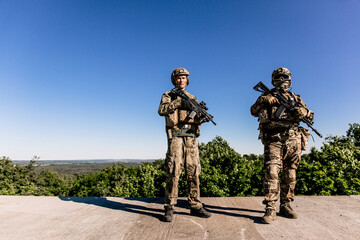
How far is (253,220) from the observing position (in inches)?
163

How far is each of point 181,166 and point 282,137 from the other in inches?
83.0

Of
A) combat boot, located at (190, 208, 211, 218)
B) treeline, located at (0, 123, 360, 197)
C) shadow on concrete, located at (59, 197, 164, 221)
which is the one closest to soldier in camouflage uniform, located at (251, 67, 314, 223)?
combat boot, located at (190, 208, 211, 218)

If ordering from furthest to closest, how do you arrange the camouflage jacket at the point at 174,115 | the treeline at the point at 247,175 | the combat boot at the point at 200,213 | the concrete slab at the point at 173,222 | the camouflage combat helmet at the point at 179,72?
1. the treeline at the point at 247,175
2. the camouflage combat helmet at the point at 179,72
3. the camouflage jacket at the point at 174,115
4. the combat boot at the point at 200,213
5. the concrete slab at the point at 173,222

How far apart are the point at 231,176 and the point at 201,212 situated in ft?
47.0

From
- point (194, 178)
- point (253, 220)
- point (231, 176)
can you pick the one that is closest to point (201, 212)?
point (194, 178)

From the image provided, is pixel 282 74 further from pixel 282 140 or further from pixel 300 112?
pixel 282 140

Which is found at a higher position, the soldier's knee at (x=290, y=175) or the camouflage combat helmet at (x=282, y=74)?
the camouflage combat helmet at (x=282, y=74)

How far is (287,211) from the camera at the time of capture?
427 cm

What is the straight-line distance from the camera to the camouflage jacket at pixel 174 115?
4.42m

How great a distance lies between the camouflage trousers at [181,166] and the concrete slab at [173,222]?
0.43 metres

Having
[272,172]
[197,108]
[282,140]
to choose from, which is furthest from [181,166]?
[282,140]

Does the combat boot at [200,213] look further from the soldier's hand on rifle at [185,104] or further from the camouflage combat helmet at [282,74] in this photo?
the camouflage combat helmet at [282,74]

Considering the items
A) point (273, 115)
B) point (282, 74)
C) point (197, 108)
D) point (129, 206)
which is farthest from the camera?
point (129, 206)

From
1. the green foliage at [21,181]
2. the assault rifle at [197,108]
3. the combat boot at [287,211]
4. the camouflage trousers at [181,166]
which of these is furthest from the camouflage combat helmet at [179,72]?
the green foliage at [21,181]
